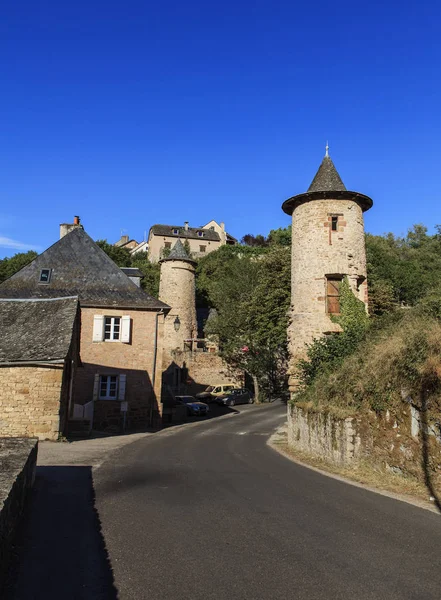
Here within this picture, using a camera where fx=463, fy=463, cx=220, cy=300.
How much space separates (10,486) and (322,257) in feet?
52.8

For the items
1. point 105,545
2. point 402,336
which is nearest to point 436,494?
point 402,336

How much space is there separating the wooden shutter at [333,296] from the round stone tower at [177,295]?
21439 millimetres

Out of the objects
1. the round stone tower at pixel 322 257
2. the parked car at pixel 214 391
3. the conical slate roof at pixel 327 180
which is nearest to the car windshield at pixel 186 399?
the parked car at pixel 214 391

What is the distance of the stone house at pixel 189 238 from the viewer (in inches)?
3039

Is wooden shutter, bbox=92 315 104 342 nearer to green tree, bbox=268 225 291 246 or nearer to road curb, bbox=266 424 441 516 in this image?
road curb, bbox=266 424 441 516

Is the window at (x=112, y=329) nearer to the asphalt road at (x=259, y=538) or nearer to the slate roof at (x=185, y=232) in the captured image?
the asphalt road at (x=259, y=538)

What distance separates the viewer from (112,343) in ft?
73.3

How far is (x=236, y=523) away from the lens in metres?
6.27

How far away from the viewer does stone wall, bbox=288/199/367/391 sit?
750 inches

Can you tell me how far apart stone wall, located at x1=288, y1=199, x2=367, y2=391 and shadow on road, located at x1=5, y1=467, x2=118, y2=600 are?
12.7 m

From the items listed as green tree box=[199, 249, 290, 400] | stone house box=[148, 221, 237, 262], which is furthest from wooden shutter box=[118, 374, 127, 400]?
stone house box=[148, 221, 237, 262]

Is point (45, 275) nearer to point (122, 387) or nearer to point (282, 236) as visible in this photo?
point (122, 387)

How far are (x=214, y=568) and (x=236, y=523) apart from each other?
1640 millimetres

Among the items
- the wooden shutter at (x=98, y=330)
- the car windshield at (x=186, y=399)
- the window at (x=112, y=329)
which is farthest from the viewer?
the car windshield at (x=186, y=399)
